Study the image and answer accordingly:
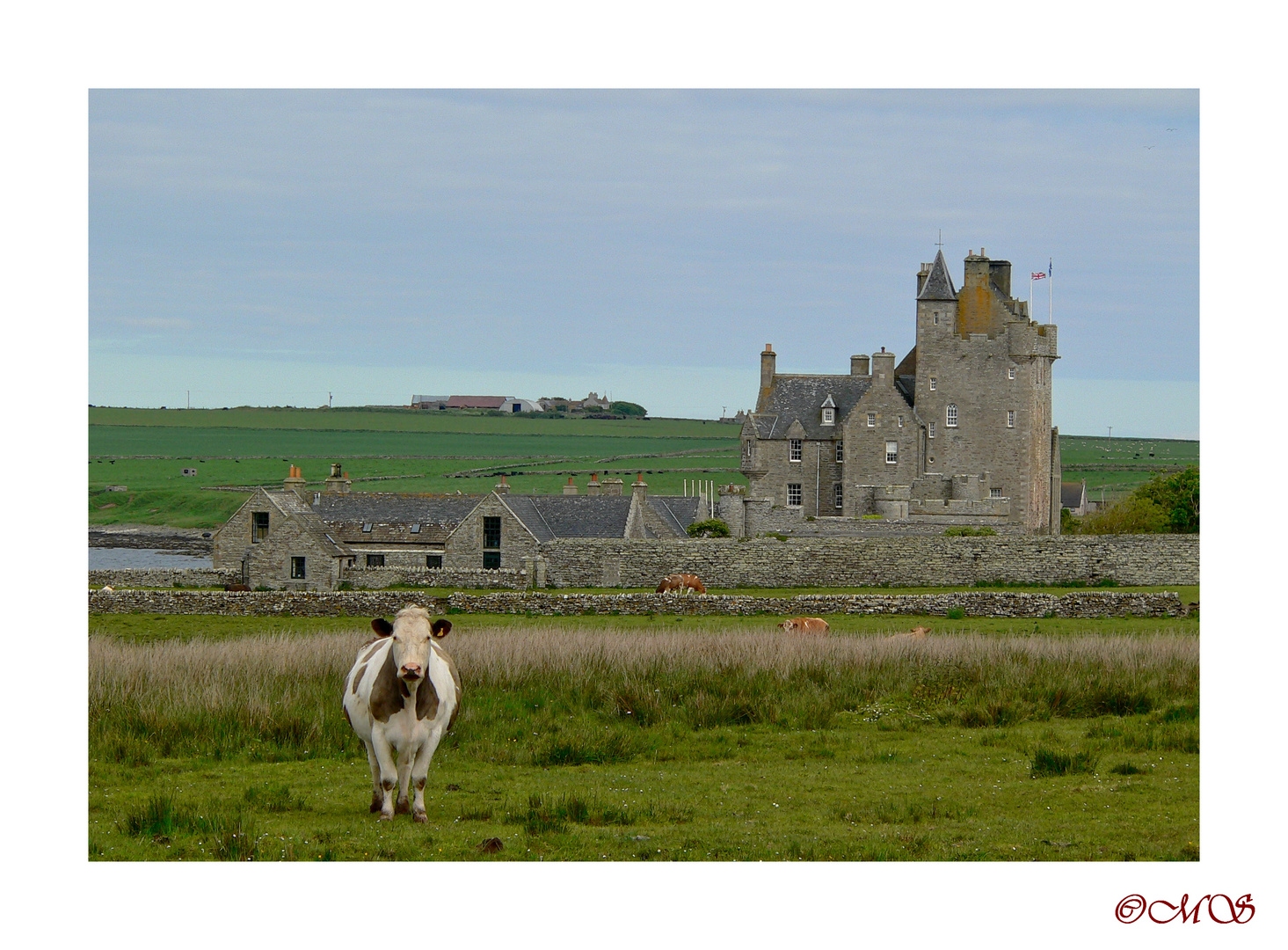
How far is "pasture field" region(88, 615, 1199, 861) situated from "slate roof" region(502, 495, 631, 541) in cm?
2196

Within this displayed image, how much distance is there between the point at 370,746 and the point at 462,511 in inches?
1449

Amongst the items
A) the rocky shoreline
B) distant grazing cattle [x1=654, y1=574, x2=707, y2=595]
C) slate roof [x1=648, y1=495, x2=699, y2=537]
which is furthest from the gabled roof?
the rocky shoreline

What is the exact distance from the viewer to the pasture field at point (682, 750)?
11367 mm

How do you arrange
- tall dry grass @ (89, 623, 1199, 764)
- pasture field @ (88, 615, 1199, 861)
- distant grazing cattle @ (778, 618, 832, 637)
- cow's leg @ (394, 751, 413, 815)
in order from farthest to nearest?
1. distant grazing cattle @ (778, 618, 832, 637)
2. tall dry grass @ (89, 623, 1199, 764)
3. cow's leg @ (394, 751, 413, 815)
4. pasture field @ (88, 615, 1199, 861)

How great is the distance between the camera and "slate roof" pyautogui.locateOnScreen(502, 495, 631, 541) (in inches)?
1774

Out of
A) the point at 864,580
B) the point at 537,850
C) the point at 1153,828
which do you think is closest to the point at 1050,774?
the point at 1153,828

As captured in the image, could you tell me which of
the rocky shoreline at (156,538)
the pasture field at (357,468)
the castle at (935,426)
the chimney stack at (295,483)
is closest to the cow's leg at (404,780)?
the chimney stack at (295,483)

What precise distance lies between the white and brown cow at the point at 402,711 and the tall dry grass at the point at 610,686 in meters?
3.19

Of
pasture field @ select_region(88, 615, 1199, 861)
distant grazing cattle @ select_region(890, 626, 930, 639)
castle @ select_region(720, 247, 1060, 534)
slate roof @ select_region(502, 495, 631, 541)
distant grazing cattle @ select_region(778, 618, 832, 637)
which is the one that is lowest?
pasture field @ select_region(88, 615, 1199, 861)

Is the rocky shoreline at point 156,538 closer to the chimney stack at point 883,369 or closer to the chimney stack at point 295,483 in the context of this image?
the chimney stack at point 295,483

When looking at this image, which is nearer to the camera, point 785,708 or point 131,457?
point 785,708

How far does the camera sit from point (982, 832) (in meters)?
11.7

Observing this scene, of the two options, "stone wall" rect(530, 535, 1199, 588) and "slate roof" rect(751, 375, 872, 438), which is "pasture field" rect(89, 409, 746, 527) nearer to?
"slate roof" rect(751, 375, 872, 438)

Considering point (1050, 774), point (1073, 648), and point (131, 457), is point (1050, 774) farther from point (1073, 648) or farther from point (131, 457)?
point (131, 457)
